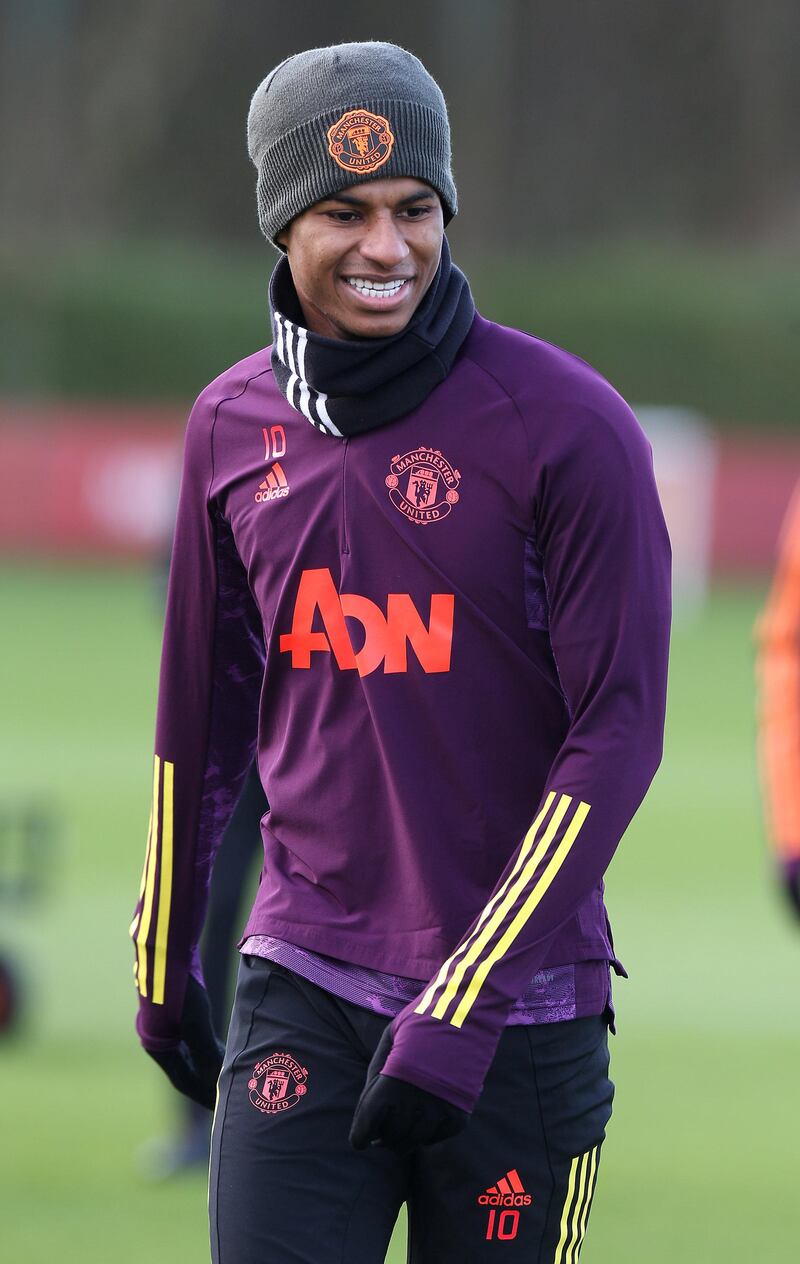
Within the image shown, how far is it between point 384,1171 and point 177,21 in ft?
119

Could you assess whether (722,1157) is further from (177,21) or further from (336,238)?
(177,21)

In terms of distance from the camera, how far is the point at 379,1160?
2938mm

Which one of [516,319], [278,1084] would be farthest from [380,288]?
[516,319]

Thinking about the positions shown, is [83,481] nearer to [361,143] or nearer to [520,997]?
[361,143]

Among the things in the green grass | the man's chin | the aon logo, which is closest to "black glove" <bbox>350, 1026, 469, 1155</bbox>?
the aon logo

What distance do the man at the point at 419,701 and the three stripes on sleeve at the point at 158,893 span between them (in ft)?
0.93

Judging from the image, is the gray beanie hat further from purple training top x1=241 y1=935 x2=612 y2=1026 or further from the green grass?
the green grass

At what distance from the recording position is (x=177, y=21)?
3731 centimetres

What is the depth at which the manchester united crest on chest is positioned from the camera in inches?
114

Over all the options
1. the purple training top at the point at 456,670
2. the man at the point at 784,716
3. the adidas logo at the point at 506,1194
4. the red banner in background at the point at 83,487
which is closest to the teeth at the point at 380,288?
the purple training top at the point at 456,670

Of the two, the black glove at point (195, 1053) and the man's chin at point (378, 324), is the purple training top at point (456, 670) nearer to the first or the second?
the man's chin at point (378, 324)

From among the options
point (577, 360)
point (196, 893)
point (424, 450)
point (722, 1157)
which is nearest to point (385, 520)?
point (424, 450)

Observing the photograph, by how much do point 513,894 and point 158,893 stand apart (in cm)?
78

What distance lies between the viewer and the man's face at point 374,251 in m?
2.95
